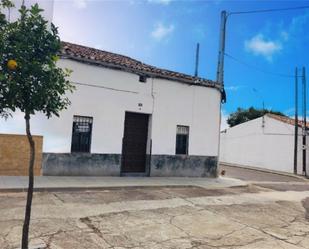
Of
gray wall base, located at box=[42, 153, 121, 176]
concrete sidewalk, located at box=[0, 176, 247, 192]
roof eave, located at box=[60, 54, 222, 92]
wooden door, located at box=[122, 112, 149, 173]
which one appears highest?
roof eave, located at box=[60, 54, 222, 92]

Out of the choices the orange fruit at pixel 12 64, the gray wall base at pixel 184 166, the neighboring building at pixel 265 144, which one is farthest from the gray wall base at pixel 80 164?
the neighboring building at pixel 265 144

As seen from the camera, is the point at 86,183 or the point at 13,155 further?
the point at 13,155

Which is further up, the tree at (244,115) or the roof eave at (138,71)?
the tree at (244,115)

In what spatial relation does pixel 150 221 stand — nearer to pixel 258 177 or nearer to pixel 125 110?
pixel 125 110

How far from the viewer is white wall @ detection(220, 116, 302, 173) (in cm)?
2550

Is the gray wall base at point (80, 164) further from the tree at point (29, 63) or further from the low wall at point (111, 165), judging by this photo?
the tree at point (29, 63)

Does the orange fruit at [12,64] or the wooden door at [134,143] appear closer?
the orange fruit at [12,64]

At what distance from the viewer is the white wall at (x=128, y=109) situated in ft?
38.4

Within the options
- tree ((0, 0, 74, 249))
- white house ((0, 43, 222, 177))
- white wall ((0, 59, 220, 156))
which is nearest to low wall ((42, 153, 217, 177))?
white house ((0, 43, 222, 177))

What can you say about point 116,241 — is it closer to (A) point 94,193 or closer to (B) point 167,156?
(A) point 94,193

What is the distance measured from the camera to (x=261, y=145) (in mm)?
27781

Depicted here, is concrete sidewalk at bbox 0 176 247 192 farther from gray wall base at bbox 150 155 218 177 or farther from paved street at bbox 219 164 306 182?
paved street at bbox 219 164 306 182

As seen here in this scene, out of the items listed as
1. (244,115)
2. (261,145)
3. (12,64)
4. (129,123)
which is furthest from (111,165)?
(244,115)

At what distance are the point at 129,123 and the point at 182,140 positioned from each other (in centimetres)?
273
